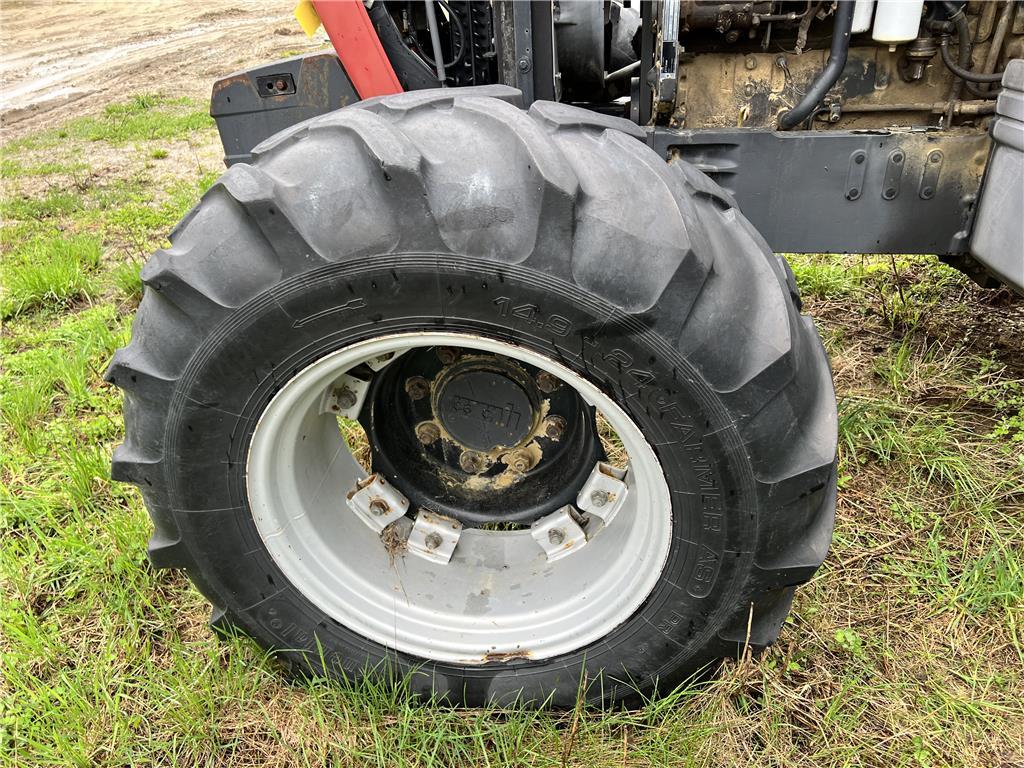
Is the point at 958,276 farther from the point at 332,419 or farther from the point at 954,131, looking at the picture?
the point at 332,419

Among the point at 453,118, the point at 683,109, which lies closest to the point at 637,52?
the point at 683,109

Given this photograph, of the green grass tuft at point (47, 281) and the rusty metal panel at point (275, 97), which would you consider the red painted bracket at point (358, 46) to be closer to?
the rusty metal panel at point (275, 97)

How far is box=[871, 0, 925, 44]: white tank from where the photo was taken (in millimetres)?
1924

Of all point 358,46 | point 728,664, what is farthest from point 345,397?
point 728,664

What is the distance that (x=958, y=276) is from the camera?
385 cm

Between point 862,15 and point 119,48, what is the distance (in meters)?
16.1

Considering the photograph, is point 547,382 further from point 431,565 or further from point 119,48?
point 119,48

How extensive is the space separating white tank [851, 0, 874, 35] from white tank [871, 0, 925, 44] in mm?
18

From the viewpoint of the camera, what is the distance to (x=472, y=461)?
7.30ft

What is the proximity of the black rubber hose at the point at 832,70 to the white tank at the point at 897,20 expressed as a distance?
76 mm

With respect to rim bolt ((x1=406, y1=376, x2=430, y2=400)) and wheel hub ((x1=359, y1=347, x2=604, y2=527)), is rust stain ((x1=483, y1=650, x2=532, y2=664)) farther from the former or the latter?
rim bolt ((x1=406, y1=376, x2=430, y2=400))

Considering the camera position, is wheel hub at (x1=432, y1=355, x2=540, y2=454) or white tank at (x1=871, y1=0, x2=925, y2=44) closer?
white tank at (x1=871, y1=0, x2=925, y2=44)

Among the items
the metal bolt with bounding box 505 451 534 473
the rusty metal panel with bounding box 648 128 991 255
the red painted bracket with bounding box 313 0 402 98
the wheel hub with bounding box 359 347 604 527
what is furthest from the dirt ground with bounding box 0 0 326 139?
the rusty metal panel with bounding box 648 128 991 255

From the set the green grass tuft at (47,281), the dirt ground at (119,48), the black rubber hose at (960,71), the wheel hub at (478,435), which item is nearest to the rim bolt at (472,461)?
the wheel hub at (478,435)
